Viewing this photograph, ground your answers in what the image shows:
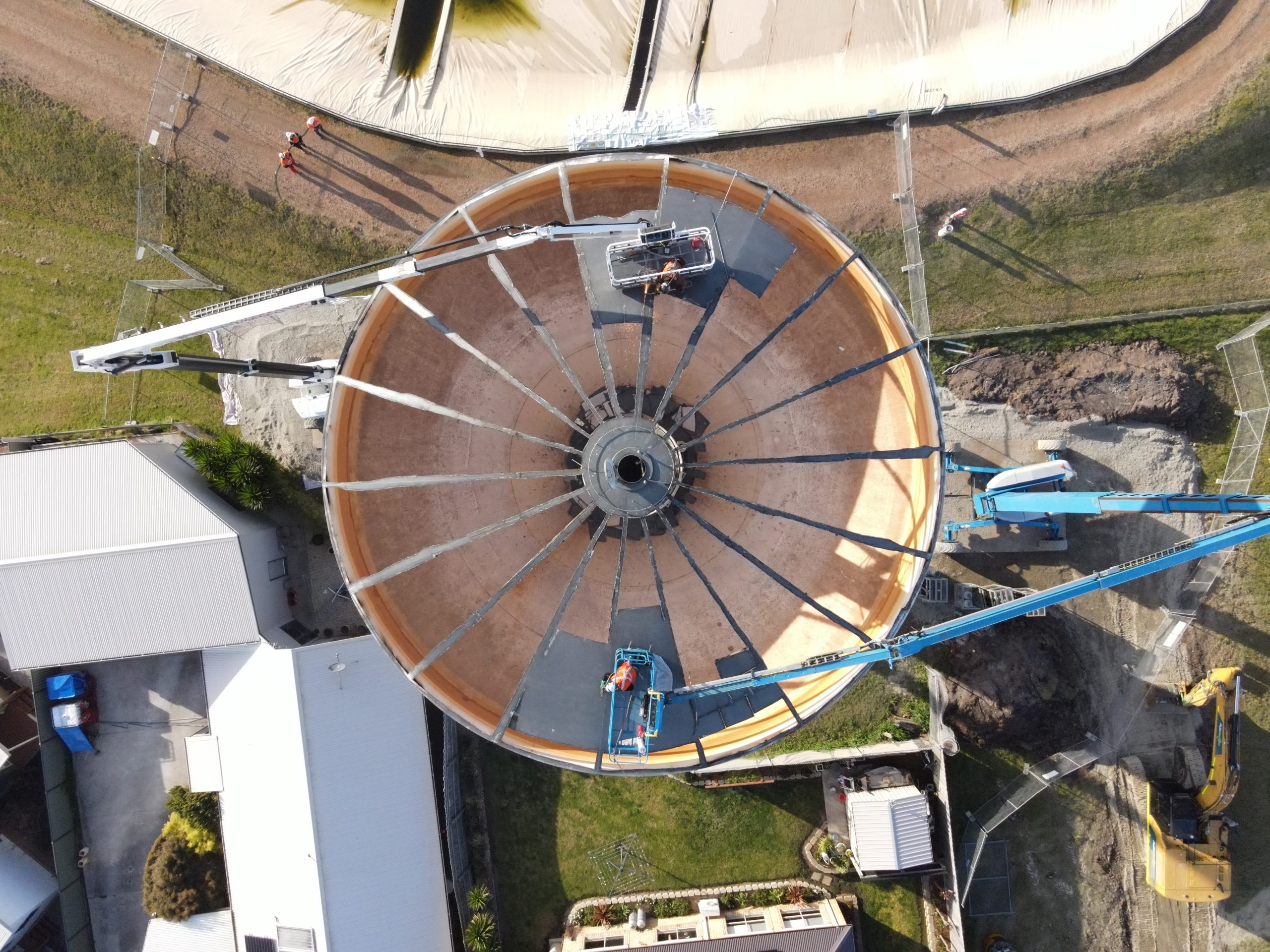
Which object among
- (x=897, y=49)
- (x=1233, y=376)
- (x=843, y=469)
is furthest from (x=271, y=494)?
(x=1233, y=376)

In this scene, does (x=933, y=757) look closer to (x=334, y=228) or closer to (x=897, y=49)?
(x=897, y=49)

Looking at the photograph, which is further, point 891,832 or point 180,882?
point 180,882

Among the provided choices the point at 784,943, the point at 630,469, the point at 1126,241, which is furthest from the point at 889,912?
the point at 1126,241

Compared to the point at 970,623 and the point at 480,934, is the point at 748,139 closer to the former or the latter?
the point at 970,623

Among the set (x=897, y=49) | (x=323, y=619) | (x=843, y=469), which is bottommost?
(x=323, y=619)

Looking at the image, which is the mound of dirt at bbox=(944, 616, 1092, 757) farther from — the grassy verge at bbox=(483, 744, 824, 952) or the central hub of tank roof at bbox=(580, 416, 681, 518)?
the central hub of tank roof at bbox=(580, 416, 681, 518)
